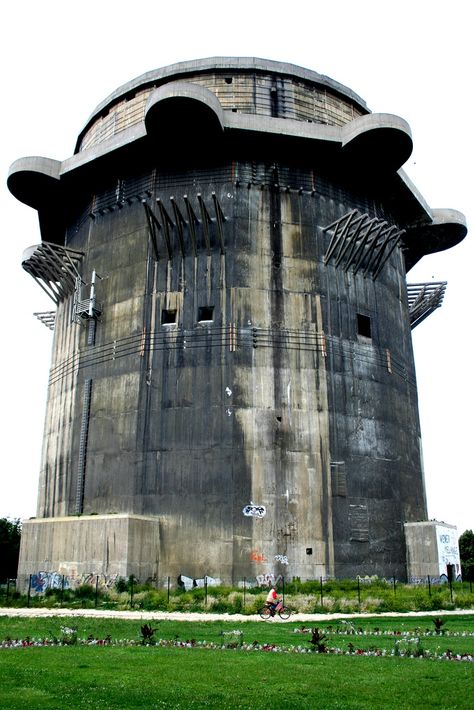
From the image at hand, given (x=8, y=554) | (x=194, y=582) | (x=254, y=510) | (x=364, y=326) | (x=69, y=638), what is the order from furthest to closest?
(x=8, y=554) → (x=364, y=326) → (x=254, y=510) → (x=194, y=582) → (x=69, y=638)

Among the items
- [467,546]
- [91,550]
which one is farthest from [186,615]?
[467,546]

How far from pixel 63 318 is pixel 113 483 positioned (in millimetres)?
12090

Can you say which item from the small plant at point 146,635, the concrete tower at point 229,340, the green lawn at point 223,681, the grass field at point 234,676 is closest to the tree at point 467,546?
the concrete tower at point 229,340

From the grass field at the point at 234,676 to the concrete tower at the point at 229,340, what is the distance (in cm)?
1505

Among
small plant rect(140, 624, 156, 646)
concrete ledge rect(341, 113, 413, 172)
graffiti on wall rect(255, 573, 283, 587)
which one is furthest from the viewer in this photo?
concrete ledge rect(341, 113, 413, 172)

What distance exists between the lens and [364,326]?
124 ft

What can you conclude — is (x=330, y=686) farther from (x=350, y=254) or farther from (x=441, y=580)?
(x=350, y=254)

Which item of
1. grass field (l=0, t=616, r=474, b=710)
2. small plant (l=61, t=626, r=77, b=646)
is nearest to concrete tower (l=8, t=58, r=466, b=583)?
small plant (l=61, t=626, r=77, b=646)

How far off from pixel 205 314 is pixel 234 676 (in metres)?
25.0

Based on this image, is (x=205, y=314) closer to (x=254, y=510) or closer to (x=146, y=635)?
(x=254, y=510)

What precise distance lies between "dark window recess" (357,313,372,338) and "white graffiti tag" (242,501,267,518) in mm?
10893

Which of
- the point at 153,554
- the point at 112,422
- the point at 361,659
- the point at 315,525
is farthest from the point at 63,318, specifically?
the point at 361,659

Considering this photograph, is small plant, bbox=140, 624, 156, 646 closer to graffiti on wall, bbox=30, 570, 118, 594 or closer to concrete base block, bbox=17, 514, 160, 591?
graffiti on wall, bbox=30, 570, 118, 594

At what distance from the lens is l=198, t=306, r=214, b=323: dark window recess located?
35.0 meters
